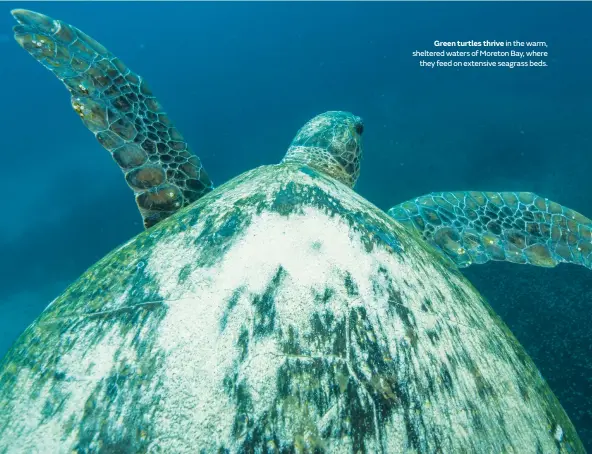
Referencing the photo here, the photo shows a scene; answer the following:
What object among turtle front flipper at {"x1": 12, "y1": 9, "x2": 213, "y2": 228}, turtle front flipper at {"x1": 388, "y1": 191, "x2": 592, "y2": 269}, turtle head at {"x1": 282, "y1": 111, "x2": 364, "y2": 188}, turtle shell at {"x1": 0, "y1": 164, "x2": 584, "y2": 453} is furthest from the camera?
turtle head at {"x1": 282, "y1": 111, "x2": 364, "y2": 188}

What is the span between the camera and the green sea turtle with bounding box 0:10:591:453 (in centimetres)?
82

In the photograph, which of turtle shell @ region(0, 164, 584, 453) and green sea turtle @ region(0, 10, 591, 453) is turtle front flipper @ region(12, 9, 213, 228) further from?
turtle shell @ region(0, 164, 584, 453)

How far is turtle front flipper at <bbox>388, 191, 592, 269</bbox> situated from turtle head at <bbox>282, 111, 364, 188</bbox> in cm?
58

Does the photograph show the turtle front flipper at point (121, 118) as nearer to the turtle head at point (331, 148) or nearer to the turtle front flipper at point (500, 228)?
the turtle head at point (331, 148)

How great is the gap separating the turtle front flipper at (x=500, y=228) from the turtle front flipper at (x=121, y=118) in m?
1.78

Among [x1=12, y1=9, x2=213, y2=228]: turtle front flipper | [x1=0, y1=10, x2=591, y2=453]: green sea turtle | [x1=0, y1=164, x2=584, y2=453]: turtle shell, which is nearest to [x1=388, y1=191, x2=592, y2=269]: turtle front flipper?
[x1=0, y1=10, x2=591, y2=453]: green sea turtle

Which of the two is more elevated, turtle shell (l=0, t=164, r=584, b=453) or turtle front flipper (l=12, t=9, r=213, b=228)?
turtle front flipper (l=12, t=9, r=213, b=228)

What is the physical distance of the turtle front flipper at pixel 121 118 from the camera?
2.19 m

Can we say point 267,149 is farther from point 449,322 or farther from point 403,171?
point 449,322

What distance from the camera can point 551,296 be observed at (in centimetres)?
381

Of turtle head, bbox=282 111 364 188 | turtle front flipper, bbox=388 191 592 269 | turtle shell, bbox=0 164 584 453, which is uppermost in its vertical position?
turtle head, bbox=282 111 364 188

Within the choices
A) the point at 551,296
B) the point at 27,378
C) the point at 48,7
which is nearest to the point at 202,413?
the point at 27,378

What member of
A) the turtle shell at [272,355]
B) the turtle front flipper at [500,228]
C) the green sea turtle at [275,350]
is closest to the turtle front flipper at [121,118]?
the green sea turtle at [275,350]

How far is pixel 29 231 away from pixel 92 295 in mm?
13757
